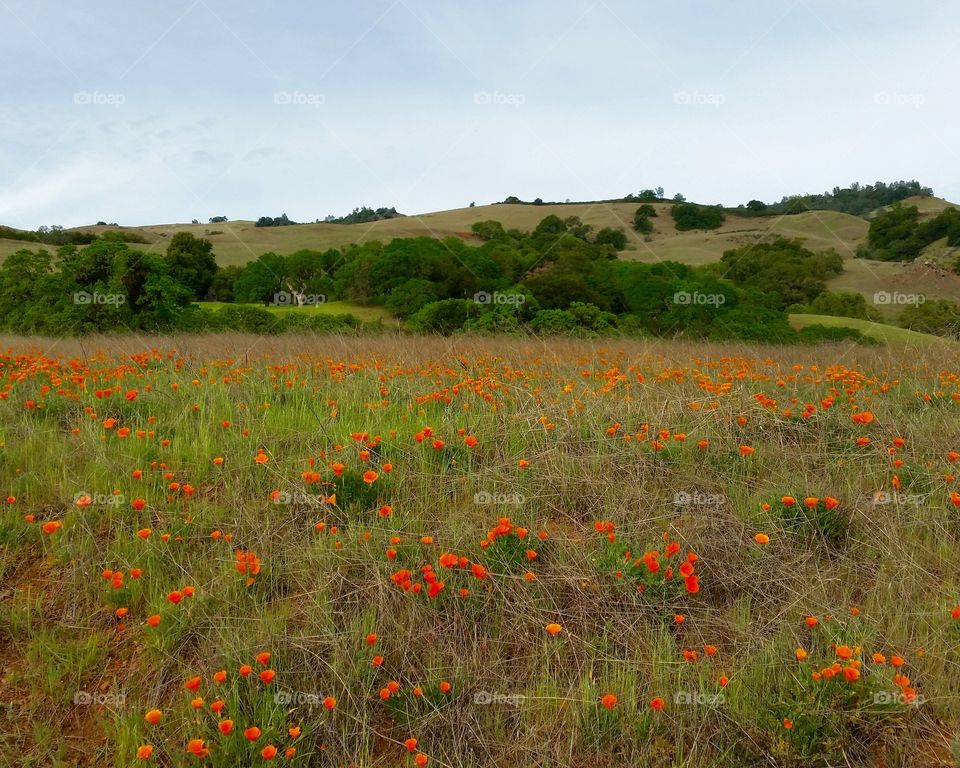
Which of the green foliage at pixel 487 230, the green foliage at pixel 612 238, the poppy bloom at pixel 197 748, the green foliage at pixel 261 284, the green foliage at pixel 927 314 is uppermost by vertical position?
the green foliage at pixel 487 230

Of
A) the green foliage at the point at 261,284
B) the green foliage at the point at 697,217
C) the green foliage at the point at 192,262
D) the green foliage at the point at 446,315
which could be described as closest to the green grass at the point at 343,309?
the green foliage at the point at 192,262

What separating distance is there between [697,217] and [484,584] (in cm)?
9195

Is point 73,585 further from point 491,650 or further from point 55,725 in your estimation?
point 491,650

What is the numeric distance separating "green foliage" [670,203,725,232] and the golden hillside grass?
287 ft

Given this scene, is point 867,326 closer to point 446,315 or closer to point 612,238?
point 446,315

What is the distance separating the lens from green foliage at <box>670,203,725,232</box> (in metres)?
85.6

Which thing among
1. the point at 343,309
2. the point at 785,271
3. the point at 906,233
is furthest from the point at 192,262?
the point at 906,233

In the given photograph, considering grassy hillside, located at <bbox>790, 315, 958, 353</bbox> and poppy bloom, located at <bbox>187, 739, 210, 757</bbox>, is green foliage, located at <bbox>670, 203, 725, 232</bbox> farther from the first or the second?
poppy bloom, located at <bbox>187, 739, 210, 757</bbox>

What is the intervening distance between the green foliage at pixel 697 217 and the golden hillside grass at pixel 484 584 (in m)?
87.5

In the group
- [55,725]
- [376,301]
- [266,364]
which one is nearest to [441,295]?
[376,301]

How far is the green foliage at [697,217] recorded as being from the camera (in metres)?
85.6

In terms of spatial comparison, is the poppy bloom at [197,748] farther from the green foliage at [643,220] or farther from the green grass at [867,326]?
the green foliage at [643,220]

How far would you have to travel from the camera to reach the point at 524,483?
3826 millimetres

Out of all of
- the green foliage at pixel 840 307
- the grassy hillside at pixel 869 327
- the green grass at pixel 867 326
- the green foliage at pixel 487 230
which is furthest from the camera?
the green foliage at pixel 487 230
